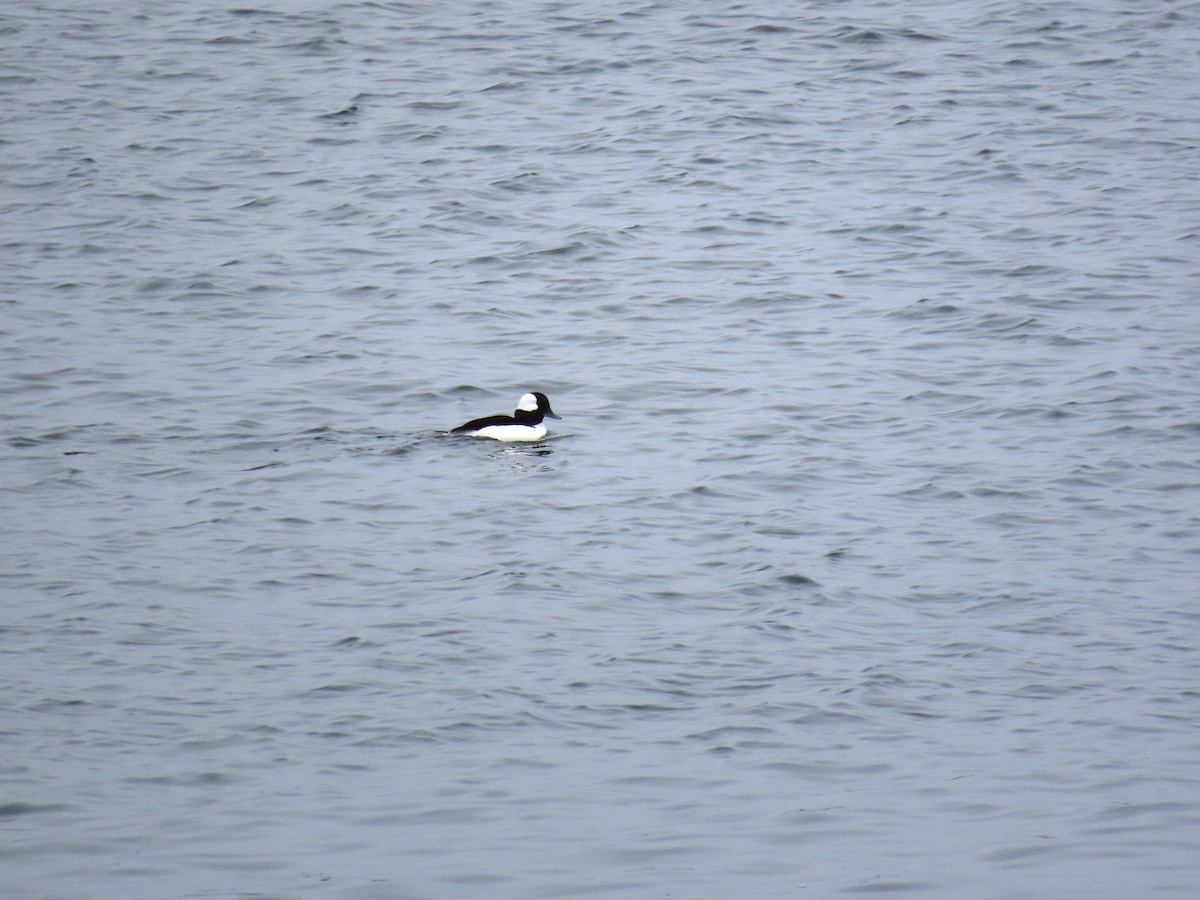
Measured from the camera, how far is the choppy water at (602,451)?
308 inches

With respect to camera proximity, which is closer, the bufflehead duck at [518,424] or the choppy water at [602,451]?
the choppy water at [602,451]

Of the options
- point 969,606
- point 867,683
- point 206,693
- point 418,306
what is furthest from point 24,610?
point 418,306

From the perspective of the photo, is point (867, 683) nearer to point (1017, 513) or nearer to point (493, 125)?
point (1017, 513)

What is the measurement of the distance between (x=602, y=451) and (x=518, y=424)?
0.88 meters

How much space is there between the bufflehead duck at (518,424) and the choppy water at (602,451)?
260 millimetres

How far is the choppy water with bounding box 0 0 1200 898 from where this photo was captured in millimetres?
7824

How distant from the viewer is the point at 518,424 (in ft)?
49.7

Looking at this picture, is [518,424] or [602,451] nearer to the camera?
[602,451]

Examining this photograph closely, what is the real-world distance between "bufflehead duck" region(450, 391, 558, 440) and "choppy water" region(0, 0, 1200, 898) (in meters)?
0.26

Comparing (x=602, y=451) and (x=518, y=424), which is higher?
(x=518, y=424)

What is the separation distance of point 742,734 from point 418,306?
11485 mm

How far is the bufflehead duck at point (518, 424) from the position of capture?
49.3 ft

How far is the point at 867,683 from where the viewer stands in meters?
9.45

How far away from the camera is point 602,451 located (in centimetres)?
1490
